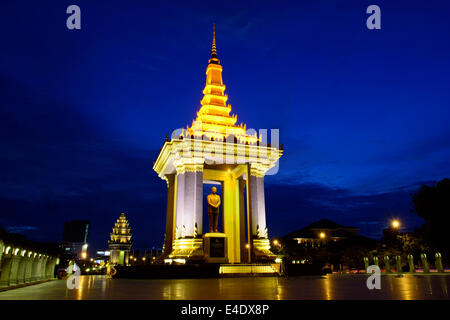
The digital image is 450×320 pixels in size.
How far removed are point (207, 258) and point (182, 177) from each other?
783 centimetres

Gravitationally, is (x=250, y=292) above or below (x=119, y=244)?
below

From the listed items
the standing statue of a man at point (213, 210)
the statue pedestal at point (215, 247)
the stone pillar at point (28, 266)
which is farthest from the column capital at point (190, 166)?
the stone pillar at point (28, 266)

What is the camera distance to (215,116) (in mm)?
39625

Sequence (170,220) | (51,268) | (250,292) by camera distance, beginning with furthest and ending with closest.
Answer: (170,220) < (51,268) < (250,292)

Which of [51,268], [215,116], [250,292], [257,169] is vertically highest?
[215,116]

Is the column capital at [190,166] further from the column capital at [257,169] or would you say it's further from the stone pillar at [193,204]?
the column capital at [257,169]

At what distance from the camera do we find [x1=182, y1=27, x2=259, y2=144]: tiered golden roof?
36750 mm

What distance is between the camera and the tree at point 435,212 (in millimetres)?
32062

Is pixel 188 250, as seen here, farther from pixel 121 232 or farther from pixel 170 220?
pixel 121 232

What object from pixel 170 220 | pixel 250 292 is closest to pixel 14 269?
pixel 250 292

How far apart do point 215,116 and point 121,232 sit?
200ft

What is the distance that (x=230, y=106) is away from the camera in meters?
41.5

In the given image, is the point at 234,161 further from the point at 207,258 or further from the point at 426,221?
the point at 426,221
